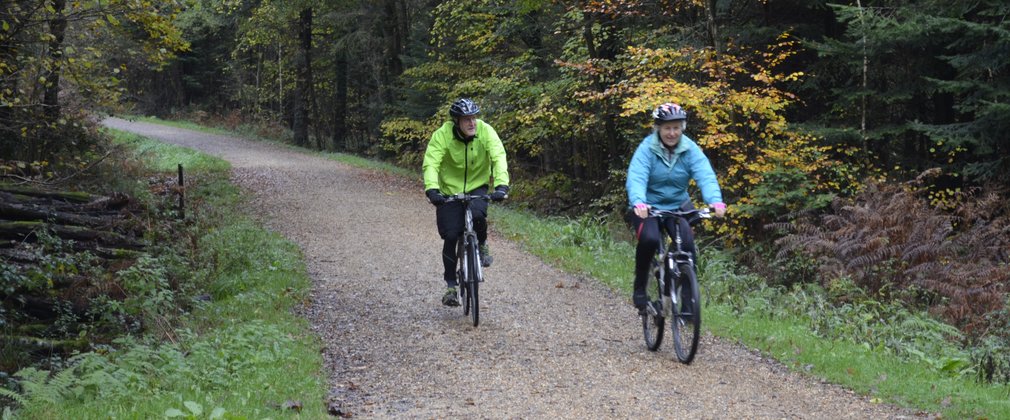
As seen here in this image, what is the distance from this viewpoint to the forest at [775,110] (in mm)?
10641

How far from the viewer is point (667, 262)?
22.1ft

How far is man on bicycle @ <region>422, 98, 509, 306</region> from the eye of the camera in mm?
7652

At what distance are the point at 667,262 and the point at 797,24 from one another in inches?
369

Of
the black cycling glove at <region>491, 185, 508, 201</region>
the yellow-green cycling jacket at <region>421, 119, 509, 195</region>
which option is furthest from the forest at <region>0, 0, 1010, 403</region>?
the black cycling glove at <region>491, 185, 508, 201</region>

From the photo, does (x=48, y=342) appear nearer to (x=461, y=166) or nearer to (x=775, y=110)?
(x=461, y=166)

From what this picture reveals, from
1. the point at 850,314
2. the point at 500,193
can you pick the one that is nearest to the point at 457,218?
the point at 500,193

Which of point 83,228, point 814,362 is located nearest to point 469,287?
point 814,362

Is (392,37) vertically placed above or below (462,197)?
above

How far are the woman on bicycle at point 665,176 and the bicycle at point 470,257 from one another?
5.25ft

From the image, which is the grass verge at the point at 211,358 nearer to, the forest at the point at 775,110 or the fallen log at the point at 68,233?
the fallen log at the point at 68,233

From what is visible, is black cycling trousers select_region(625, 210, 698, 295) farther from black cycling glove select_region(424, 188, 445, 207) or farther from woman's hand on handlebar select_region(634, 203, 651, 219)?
black cycling glove select_region(424, 188, 445, 207)

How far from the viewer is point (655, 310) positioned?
6969 mm

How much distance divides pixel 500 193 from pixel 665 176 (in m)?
1.49

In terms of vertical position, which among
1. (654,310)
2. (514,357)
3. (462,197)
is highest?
(462,197)
